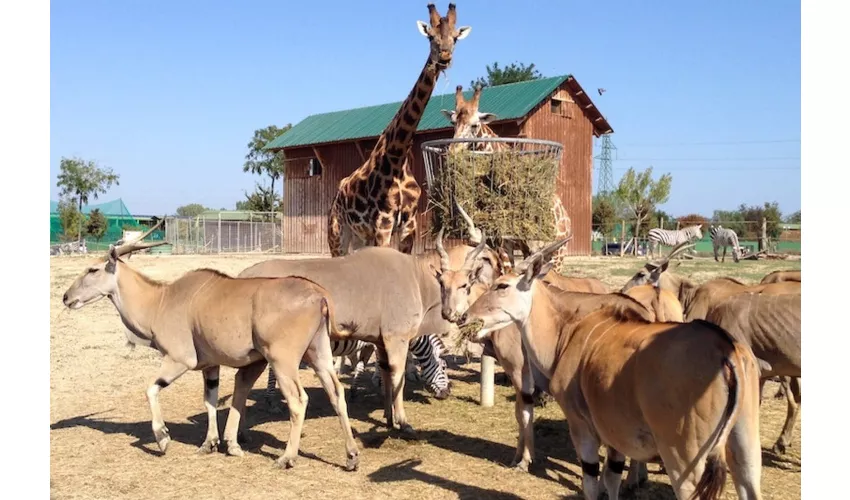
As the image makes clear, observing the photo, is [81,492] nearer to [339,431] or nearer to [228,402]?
[339,431]

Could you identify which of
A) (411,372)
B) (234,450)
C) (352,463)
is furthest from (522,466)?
(411,372)

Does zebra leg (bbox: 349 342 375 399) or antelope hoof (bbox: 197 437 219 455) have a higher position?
zebra leg (bbox: 349 342 375 399)

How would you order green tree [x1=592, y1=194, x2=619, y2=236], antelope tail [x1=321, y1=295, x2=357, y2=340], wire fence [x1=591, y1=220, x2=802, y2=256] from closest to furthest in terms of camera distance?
1. antelope tail [x1=321, y1=295, x2=357, y2=340]
2. wire fence [x1=591, y1=220, x2=802, y2=256]
3. green tree [x1=592, y1=194, x2=619, y2=236]

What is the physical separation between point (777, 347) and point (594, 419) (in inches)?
107

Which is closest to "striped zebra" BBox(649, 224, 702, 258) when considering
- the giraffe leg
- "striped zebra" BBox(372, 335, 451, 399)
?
the giraffe leg

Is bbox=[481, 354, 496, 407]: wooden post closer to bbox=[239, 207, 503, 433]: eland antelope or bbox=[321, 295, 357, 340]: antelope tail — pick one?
bbox=[239, 207, 503, 433]: eland antelope

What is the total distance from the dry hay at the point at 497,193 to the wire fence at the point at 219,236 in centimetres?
3226

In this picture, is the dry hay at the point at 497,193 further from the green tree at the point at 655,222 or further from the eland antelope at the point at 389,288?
the green tree at the point at 655,222

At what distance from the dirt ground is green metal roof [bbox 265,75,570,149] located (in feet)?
61.3

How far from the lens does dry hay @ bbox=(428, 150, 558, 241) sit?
9547 millimetres

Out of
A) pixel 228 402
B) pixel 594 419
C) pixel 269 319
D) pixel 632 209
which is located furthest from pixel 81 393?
pixel 632 209

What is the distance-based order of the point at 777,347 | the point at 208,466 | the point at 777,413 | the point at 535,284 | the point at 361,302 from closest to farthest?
the point at 535,284, the point at 777,347, the point at 208,466, the point at 361,302, the point at 777,413

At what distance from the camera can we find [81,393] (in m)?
11.0

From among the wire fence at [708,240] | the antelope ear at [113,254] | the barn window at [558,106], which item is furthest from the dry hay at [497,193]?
the wire fence at [708,240]
